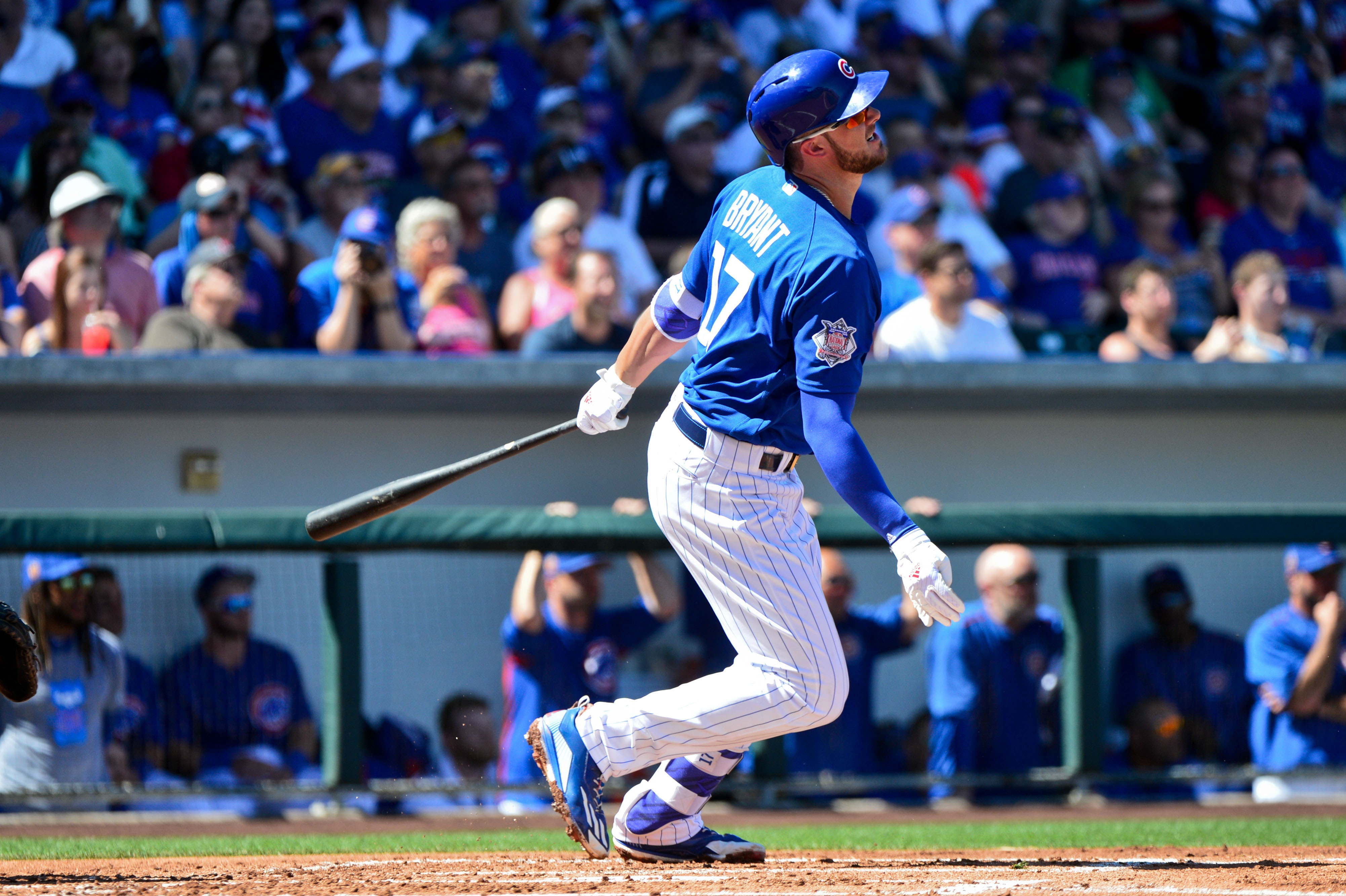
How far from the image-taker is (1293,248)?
8977 mm

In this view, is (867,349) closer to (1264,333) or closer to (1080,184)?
(1264,333)

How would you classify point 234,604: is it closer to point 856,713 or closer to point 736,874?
point 856,713

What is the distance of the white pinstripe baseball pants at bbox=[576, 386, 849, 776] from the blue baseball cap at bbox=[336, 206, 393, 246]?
314 cm

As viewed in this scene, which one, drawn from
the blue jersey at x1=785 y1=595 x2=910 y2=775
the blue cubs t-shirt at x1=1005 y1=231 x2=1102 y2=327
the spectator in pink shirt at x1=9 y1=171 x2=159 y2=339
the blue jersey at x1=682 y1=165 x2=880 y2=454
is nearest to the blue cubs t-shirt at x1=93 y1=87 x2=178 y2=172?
the spectator in pink shirt at x1=9 y1=171 x2=159 y2=339

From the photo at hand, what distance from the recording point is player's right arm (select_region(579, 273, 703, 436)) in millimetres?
3715

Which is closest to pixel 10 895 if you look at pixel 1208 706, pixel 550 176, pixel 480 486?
pixel 480 486

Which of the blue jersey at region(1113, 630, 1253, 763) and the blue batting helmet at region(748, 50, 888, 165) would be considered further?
the blue jersey at region(1113, 630, 1253, 763)

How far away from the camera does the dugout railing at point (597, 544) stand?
538cm

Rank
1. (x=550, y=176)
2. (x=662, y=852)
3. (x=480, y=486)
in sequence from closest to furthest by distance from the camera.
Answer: (x=662, y=852), (x=480, y=486), (x=550, y=176)

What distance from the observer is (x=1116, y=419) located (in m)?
7.07

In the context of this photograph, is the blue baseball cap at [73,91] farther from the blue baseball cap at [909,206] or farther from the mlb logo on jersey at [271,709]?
the blue baseball cap at [909,206]

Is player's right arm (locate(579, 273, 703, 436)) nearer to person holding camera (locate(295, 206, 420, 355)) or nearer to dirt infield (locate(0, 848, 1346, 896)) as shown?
dirt infield (locate(0, 848, 1346, 896))

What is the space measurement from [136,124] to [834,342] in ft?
17.6

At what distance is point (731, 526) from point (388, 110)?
544 cm
